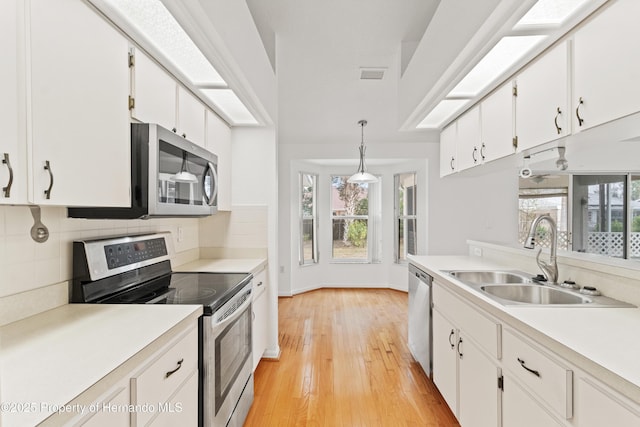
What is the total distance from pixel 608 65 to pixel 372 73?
2.57 meters

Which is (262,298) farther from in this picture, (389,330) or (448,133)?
(448,133)

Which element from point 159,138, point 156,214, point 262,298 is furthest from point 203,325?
point 262,298

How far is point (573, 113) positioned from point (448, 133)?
1.60 meters

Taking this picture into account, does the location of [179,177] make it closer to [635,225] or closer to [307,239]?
[635,225]

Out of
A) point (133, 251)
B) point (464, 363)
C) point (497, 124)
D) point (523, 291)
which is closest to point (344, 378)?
point (464, 363)

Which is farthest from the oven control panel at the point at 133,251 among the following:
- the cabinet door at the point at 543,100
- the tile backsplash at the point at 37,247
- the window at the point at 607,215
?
the window at the point at 607,215

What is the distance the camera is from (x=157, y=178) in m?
1.55

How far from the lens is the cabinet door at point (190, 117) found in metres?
1.96

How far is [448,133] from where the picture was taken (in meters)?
3.00

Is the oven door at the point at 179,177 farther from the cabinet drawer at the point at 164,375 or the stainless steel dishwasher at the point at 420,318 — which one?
the stainless steel dishwasher at the point at 420,318

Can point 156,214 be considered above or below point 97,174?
below

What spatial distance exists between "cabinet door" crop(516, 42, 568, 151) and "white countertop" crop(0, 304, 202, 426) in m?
1.88

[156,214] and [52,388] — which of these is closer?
[52,388]

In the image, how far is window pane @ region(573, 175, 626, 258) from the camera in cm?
244
